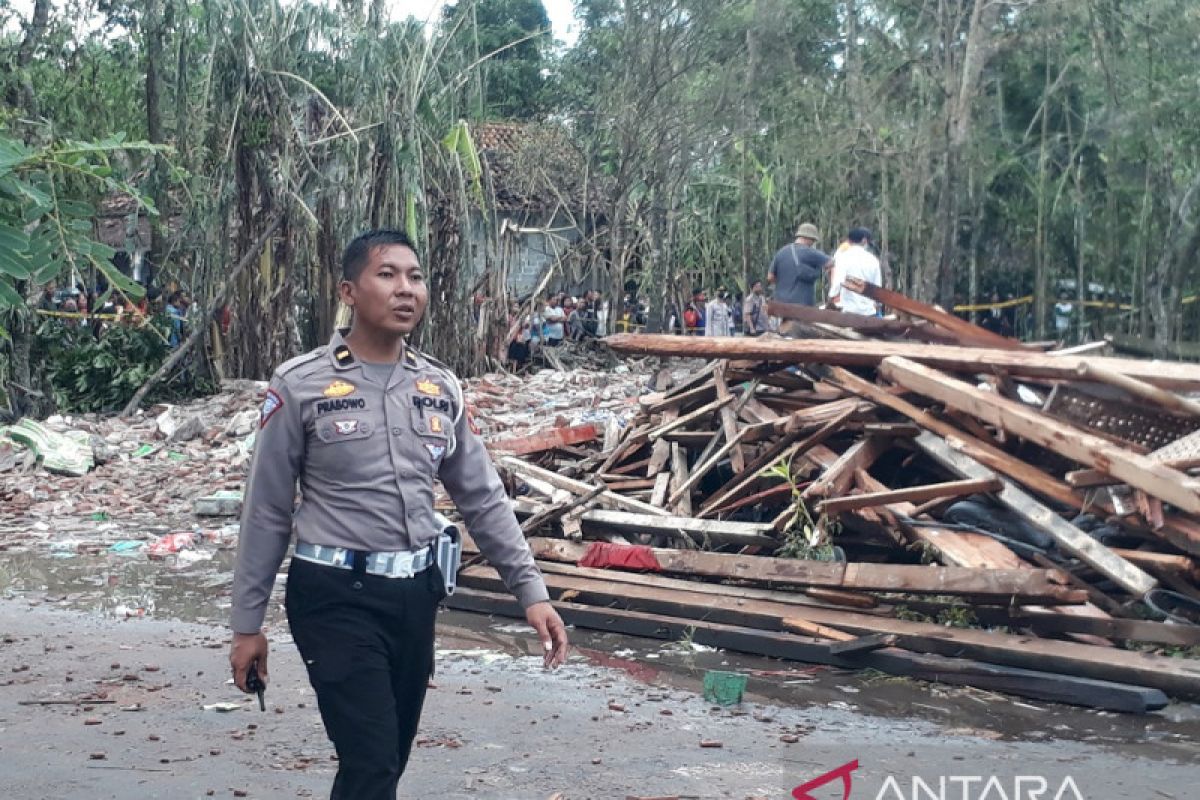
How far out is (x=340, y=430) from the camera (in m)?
3.30

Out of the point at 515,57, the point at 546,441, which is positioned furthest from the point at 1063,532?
the point at 515,57

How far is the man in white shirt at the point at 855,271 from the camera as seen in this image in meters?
12.7

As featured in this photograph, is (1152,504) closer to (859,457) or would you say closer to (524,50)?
(859,457)

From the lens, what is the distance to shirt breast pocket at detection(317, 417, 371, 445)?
330 cm

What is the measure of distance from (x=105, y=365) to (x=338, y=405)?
49.3 feet

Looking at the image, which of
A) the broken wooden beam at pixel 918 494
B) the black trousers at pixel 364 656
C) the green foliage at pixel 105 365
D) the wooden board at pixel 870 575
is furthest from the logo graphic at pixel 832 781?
the green foliage at pixel 105 365

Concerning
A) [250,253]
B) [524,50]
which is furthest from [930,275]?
[524,50]

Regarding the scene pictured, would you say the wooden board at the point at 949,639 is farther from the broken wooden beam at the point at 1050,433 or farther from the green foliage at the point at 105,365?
the green foliage at the point at 105,365

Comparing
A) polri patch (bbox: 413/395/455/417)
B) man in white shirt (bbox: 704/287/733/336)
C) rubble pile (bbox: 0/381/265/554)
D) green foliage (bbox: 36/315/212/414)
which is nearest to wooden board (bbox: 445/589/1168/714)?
polri patch (bbox: 413/395/455/417)

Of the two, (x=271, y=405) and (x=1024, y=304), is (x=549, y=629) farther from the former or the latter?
(x=1024, y=304)

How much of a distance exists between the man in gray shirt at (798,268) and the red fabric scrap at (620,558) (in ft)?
18.9

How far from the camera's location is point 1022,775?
500 centimetres

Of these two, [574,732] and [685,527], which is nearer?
[574,732]

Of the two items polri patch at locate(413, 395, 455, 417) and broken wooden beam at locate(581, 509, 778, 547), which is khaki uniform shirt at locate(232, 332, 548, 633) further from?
broken wooden beam at locate(581, 509, 778, 547)
